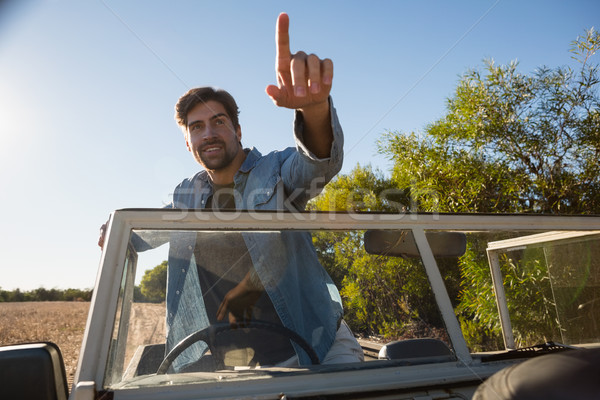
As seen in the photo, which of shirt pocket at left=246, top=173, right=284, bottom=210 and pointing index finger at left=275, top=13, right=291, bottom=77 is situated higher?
pointing index finger at left=275, top=13, right=291, bottom=77

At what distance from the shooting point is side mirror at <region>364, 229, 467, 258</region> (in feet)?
5.74

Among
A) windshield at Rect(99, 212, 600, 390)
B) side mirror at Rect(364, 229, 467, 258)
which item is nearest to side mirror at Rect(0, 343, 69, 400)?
windshield at Rect(99, 212, 600, 390)

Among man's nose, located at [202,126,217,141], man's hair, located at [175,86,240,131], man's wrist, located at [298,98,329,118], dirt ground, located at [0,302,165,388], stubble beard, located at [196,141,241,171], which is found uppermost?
man's hair, located at [175,86,240,131]

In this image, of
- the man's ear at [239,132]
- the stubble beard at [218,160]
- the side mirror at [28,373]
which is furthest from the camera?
the man's ear at [239,132]

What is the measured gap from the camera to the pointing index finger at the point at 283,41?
1.67 m

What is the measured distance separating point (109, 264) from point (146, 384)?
1.36 ft

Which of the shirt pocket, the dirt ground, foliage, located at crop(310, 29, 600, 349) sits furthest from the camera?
the dirt ground

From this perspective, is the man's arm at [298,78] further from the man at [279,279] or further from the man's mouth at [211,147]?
the man's mouth at [211,147]

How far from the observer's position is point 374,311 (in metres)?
1.86

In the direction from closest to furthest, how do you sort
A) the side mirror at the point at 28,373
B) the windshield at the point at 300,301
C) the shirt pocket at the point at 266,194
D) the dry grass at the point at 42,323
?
the side mirror at the point at 28,373
the windshield at the point at 300,301
the shirt pocket at the point at 266,194
the dry grass at the point at 42,323

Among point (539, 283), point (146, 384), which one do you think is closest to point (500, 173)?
point (539, 283)

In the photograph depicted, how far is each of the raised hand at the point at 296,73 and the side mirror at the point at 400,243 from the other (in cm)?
60

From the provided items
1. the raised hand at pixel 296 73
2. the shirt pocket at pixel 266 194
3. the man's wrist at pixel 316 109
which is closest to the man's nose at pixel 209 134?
the shirt pocket at pixel 266 194

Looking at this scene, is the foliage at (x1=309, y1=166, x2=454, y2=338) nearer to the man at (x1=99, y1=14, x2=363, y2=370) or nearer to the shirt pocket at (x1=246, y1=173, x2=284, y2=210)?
the man at (x1=99, y1=14, x2=363, y2=370)
